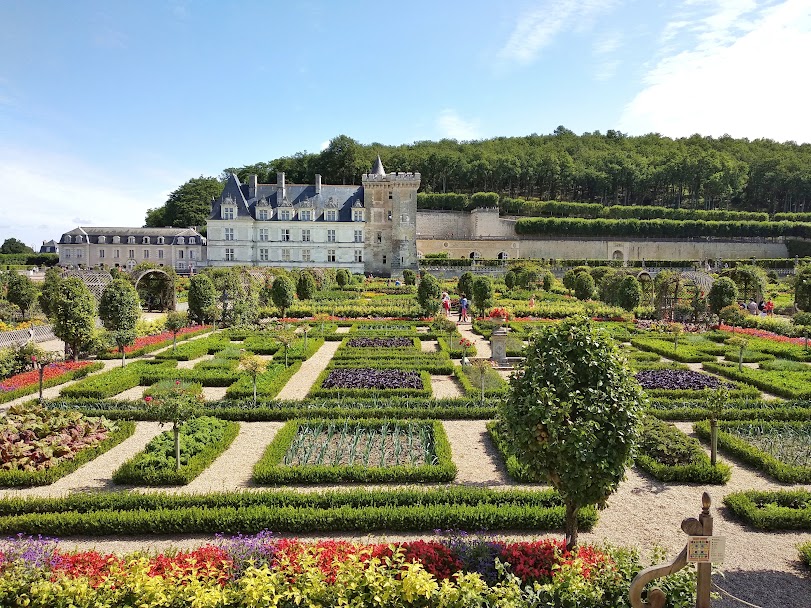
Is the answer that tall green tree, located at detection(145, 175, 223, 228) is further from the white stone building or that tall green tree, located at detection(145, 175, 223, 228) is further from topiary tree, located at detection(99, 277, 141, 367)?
topiary tree, located at detection(99, 277, 141, 367)

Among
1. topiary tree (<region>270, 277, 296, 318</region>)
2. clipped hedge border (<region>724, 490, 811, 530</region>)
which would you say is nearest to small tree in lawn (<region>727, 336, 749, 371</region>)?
clipped hedge border (<region>724, 490, 811, 530</region>)

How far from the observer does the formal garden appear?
544cm

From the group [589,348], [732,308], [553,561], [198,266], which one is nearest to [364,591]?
[553,561]

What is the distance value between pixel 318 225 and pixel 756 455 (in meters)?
50.7

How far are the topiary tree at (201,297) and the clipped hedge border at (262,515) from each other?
18311 millimetres

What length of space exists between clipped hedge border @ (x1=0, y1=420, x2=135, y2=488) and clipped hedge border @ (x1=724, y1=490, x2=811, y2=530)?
1069 cm

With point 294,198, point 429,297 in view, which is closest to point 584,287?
point 429,297

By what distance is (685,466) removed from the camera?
9234 mm

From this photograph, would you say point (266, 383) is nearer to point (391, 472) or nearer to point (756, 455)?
point (391, 472)

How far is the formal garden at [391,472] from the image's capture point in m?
5.44

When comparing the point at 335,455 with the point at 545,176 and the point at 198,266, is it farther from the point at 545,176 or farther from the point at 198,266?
the point at 545,176

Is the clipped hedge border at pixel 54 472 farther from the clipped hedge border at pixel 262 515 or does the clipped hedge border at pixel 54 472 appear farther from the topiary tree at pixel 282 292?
the topiary tree at pixel 282 292

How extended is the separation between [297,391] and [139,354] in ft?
26.0

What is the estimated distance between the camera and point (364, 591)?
17.2 feet
